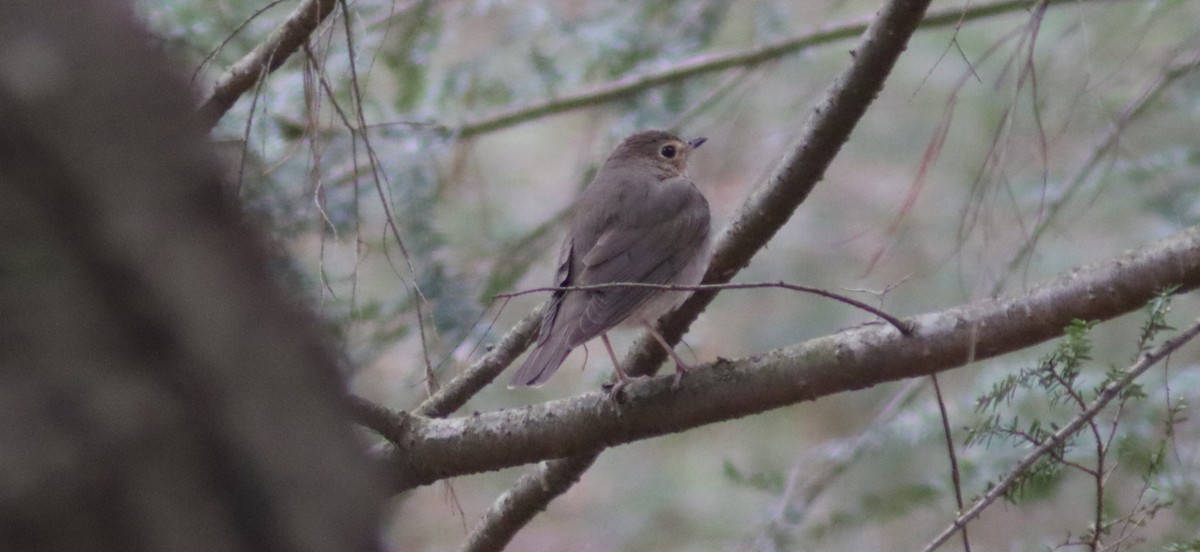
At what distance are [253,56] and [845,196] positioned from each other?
19.6ft

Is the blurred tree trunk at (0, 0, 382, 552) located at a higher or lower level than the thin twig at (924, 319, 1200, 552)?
A: lower

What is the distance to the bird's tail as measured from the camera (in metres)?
3.70

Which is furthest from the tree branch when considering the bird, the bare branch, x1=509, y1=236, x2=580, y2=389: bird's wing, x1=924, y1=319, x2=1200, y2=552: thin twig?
x1=924, y1=319, x2=1200, y2=552: thin twig

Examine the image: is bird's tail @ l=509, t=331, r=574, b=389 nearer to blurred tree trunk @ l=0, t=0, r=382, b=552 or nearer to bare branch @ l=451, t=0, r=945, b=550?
bare branch @ l=451, t=0, r=945, b=550

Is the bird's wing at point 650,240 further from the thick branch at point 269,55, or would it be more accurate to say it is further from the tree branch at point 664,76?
the thick branch at point 269,55

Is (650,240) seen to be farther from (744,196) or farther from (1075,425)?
(1075,425)

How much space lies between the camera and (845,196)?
333 inches

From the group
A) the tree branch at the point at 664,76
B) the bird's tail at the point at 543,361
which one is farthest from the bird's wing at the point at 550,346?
the tree branch at the point at 664,76

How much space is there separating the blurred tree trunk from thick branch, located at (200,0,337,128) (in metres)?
1.75

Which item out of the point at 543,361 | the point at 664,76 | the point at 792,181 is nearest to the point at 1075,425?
the point at 792,181

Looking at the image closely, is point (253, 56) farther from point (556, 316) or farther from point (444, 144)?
point (444, 144)

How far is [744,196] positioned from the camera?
457 centimetres

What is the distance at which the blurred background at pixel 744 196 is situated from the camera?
3.34 m

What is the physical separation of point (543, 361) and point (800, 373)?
43.4 inches
